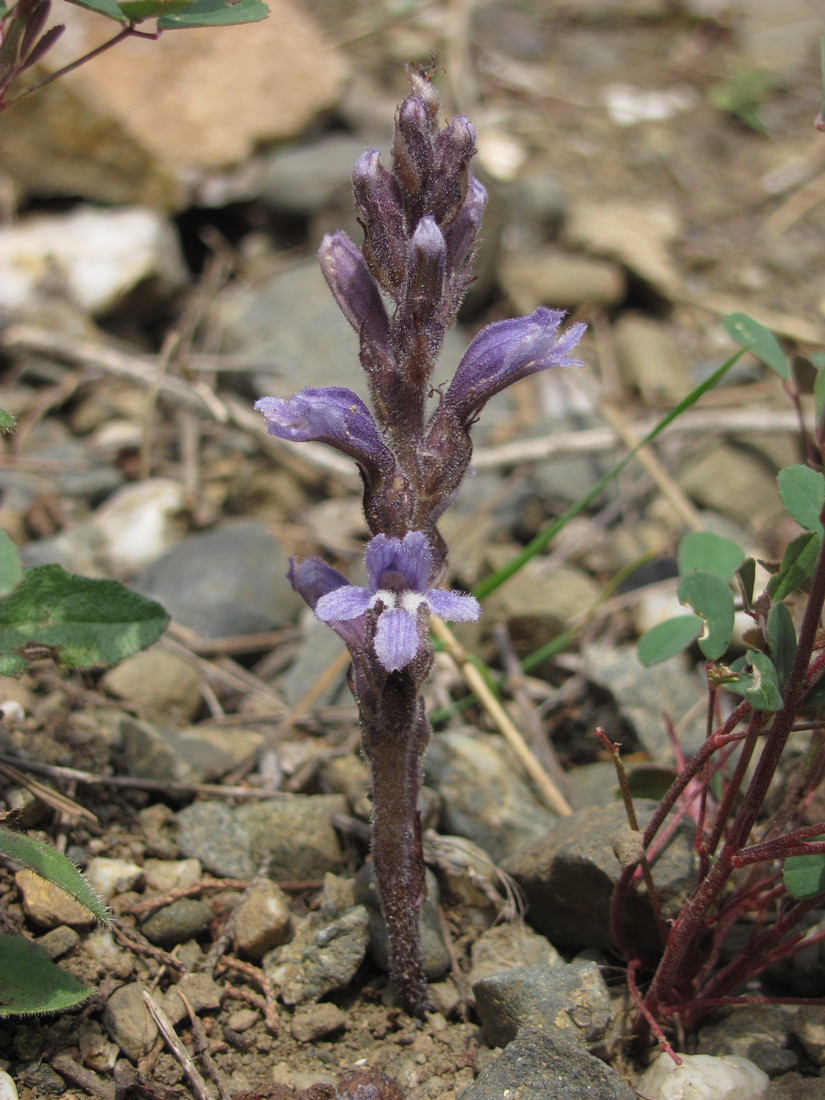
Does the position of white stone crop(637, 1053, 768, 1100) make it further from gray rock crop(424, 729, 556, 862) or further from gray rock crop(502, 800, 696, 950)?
gray rock crop(424, 729, 556, 862)

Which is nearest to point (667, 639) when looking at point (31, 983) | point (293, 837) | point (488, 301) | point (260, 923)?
point (293, 837)

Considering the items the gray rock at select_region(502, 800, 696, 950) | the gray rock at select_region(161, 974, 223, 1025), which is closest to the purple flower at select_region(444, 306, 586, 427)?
the gray rock at select_region(502, 800, 696, 950)

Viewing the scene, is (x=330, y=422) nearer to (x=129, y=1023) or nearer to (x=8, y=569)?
(x=8, y=569)

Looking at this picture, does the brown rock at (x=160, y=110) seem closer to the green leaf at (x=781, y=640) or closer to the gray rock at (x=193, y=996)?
the gray rock at (x=193, y=996)

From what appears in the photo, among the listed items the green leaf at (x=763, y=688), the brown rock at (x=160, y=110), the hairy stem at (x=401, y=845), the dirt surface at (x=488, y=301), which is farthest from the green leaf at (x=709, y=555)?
the brown rock at (x=160, y=110)

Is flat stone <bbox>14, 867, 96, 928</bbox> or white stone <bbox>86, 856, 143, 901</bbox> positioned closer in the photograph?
flat stone <bbox>14, 867, 96, 928</bbox>

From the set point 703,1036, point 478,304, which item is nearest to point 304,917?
point 703,1036
